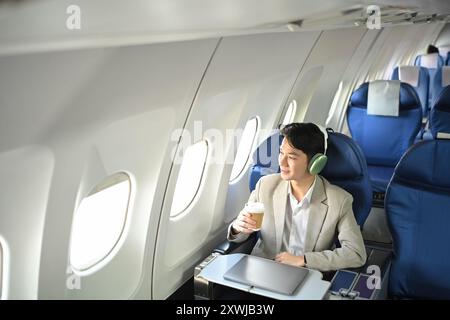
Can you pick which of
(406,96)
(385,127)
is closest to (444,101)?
(406,96)

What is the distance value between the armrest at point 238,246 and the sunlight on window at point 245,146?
1299 millimetres

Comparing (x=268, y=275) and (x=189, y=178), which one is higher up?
(x=189, y=178)

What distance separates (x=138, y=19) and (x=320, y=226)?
1764mm

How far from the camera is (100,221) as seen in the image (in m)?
2.44

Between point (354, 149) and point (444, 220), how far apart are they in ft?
2.17

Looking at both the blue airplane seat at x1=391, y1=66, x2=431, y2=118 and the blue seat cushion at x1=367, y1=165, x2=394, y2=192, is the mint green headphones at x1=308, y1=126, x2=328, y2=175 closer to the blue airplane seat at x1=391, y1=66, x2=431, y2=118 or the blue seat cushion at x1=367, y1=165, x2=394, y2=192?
the blue seat cushion at x1=367, y1=165, x2=394, y2=192

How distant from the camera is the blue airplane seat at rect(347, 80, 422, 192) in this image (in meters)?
4.52

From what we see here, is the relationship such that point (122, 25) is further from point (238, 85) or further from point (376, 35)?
point (376, 35)

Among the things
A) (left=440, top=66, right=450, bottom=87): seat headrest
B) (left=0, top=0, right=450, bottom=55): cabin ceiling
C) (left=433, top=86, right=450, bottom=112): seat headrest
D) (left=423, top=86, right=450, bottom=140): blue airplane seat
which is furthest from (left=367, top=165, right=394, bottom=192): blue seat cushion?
(left=440, top=66, right=450, bottom=87): seat headrest

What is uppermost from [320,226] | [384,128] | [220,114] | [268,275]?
[220,114]

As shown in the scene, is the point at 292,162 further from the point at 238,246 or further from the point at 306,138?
the point at 238,246

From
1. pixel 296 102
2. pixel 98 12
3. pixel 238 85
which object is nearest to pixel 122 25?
pixel 98 12

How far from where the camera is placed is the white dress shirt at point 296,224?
8.38 feet

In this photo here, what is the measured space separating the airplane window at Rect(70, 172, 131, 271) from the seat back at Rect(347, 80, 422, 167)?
312 centimetres
